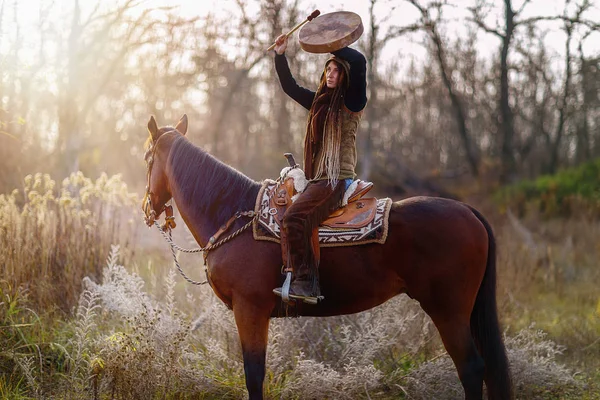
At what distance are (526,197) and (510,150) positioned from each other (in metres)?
2.69

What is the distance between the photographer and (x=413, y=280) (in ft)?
12.9

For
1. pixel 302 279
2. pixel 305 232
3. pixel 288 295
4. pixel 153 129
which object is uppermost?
pixel 153 129

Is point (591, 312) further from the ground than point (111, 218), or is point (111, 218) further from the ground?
point (111, 218)

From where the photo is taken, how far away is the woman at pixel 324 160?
12.5ft

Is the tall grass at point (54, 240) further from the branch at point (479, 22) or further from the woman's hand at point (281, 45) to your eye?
the branch at point (479, 22)

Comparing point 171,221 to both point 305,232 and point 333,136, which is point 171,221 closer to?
point 305,232

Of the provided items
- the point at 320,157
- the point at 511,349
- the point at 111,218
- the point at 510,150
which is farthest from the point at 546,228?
the point at 320,157

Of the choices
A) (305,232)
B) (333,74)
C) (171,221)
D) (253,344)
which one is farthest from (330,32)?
(253,344)

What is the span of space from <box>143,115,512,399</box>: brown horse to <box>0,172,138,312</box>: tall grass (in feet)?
8.83

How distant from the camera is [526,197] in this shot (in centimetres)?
1608

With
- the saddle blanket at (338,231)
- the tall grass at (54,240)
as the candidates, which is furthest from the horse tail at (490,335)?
the tall grass at (54,240)

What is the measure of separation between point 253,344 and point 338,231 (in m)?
0.94

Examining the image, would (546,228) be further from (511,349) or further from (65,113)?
(65,113)

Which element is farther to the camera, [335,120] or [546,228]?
[546,228]
